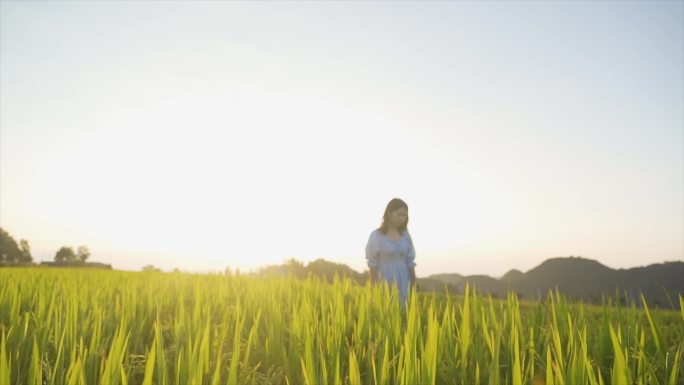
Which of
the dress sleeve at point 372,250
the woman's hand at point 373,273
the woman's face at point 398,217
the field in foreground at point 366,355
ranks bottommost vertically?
the field in foreground at point 366,355

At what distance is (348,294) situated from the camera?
4426 mm

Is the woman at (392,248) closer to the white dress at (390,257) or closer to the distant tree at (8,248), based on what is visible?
the white dress at (390,257)

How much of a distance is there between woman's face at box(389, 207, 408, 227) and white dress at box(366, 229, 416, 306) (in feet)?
0.69

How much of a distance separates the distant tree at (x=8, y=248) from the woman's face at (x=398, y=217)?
1943 inches

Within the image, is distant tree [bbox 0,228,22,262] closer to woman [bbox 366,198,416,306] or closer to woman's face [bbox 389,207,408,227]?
woman [bbox 366,198,416,306]

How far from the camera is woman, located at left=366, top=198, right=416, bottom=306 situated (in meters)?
5.66

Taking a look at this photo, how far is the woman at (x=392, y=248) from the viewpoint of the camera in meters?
5.66

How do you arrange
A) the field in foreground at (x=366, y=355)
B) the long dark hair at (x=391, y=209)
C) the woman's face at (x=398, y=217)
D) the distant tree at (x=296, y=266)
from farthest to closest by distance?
the distant tree at (x=296, y=266), the long dark hair at (x=391, y=209), the woman's face at (x=398, y=217), the field in foreground at (x=366, y=355)

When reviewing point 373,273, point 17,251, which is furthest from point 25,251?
point 373,273

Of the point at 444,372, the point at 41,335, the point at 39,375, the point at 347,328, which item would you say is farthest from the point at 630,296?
the point at 41,335

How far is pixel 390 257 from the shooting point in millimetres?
5719

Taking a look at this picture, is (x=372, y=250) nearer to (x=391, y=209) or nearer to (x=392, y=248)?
(x=392, y=248)

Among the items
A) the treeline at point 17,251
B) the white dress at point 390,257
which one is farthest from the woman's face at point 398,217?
the treeline at point 17,251

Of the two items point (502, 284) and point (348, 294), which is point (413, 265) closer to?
point (348, 294)
